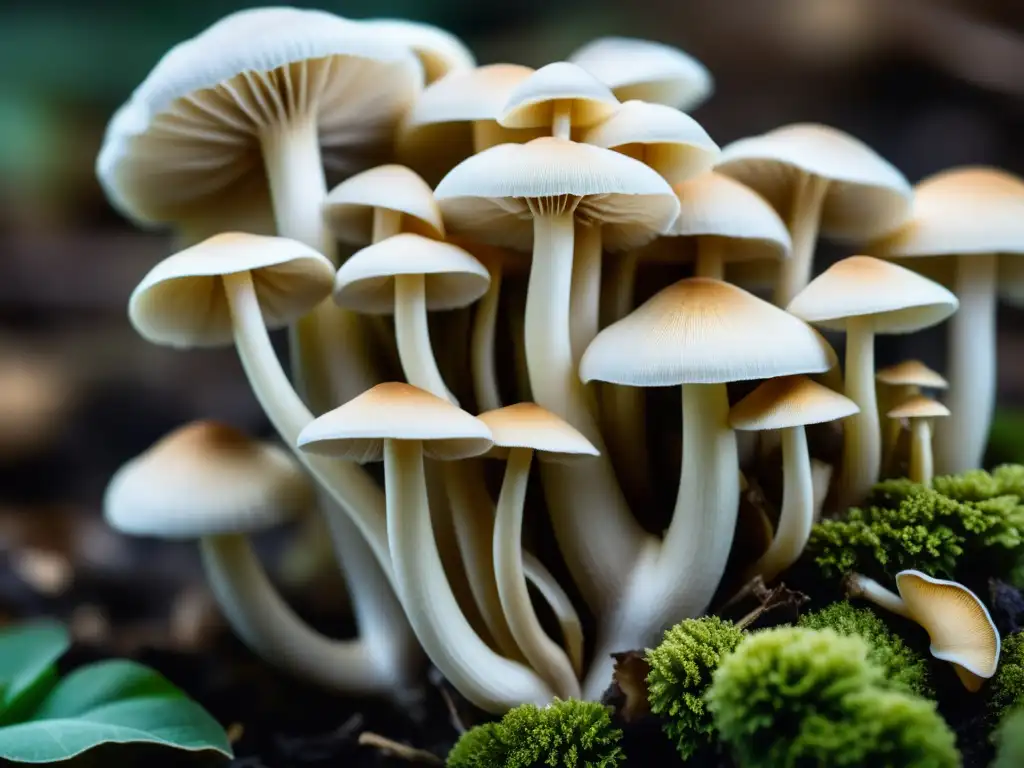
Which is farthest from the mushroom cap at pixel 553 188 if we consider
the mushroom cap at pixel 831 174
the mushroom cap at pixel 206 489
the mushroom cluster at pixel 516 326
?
the mushroom cap at pixel 206 489

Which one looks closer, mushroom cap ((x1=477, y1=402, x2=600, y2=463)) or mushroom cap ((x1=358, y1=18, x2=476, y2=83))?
mushroom cap ((x1=477, y1=402, x2=600, y2=463))

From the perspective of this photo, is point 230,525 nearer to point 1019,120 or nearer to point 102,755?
point 102,755

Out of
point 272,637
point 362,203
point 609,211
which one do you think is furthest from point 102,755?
point 609,211

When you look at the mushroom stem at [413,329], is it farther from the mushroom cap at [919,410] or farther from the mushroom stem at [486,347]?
the mushroom cap at [919,410]

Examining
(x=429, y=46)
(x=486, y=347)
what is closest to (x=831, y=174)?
(x=486, y=347)

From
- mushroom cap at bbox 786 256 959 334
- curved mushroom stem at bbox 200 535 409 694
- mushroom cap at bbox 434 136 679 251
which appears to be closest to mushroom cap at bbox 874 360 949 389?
mushroom cap at bbox 786 256 959 334

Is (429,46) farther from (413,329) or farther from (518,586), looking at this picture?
(518,586)

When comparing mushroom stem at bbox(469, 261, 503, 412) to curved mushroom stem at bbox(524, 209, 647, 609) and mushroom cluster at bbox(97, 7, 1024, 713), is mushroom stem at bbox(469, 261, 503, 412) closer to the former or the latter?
mushroom cluster at bbox(97, 7, 1024, 713)
